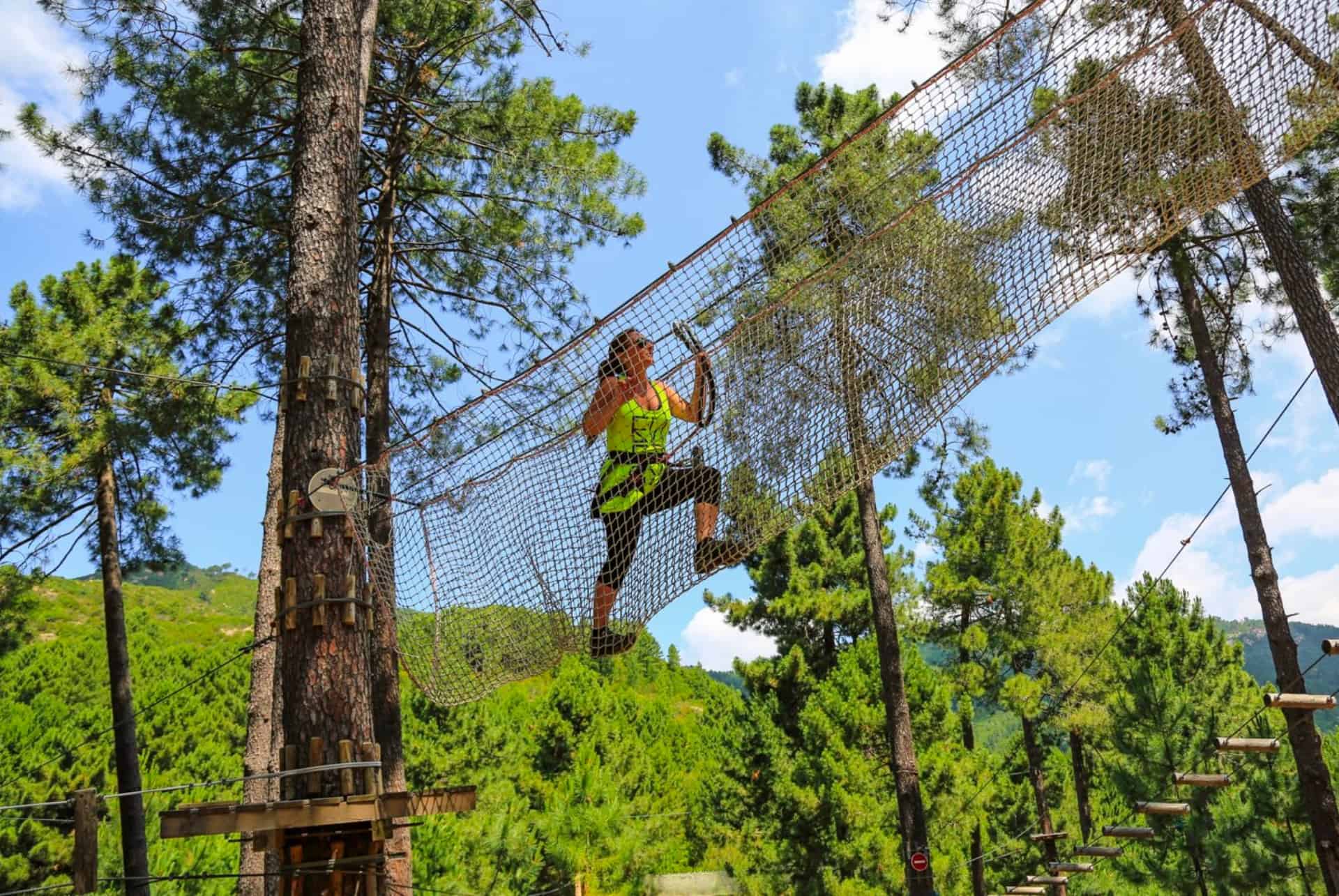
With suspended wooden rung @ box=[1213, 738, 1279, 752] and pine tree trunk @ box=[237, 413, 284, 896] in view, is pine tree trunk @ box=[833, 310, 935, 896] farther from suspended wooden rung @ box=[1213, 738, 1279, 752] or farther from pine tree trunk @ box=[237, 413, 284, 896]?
pine tree trunk @ box=[237, 413, 284, 896]

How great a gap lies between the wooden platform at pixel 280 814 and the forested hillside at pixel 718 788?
4.85 metres

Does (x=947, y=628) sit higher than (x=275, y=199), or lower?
lower

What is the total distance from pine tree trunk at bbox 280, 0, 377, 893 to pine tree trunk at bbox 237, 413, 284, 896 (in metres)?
2.14

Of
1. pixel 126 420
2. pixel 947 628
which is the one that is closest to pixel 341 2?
pixel 126 420

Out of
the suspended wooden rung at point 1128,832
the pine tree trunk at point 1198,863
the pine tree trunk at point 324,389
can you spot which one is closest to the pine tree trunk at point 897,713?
the suspended wooden rung at point 1128,832

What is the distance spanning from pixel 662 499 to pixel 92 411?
18.9ft

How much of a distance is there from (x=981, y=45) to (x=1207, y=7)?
756 millimetres

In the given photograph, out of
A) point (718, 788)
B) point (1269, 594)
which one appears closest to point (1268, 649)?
point (718, 788)

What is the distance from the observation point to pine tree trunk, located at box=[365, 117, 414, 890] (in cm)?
316

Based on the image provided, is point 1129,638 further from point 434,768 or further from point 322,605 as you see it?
point 322,605

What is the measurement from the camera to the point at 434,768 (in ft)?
37.2

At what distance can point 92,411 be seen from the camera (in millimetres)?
7004

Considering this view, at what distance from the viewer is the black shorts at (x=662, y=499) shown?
9.78 ft

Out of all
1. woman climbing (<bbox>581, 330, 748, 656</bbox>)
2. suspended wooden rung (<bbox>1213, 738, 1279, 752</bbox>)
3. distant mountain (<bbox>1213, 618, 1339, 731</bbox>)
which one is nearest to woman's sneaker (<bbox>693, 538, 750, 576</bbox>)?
woman climbing (<bbox>581, 330, 748, 656</bbox>)
